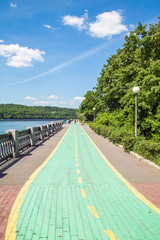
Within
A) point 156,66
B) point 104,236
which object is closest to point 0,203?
point 104,236

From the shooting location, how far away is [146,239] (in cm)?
314

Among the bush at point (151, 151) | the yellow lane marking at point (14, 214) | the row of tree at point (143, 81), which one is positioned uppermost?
the row of tree at point (143, 81)

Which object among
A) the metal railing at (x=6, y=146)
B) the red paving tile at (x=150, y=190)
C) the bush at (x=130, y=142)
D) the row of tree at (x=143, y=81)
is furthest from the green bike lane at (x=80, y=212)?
the row of tree at (x=143, y=81)

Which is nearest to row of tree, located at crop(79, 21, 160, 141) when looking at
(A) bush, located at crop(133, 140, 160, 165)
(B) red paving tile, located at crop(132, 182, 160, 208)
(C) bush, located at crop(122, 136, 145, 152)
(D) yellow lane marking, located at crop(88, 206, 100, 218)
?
(C) bush, located at crop(122, 136, 145, 152)

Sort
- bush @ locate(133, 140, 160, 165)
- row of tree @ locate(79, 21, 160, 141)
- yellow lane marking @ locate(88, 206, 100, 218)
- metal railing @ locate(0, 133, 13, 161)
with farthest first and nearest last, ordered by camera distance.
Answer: row of tree @ locate(79, 21, 160, 141), metal railing @ locate(0, 133, 13, 161), bush @ locate(133, 140, 160, 165), yellow lane marking @ locate(88, 206, 100, 218)

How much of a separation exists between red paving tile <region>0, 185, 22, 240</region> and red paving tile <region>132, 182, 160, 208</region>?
3452 millimetres

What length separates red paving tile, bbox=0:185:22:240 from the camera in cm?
355

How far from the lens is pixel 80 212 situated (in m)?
3.97

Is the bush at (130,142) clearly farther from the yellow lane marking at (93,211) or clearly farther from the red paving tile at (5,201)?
the red paving tile at (5,201)

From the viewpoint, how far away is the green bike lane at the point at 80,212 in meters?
3.29

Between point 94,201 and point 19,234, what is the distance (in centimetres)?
190

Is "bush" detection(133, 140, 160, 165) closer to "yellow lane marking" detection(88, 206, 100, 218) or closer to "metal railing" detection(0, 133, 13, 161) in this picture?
"yellow lane marking" detection(88, 206, 100, 218)

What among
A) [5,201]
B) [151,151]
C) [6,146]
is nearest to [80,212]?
[5,201]

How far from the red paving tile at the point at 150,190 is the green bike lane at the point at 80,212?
268 millimetres
